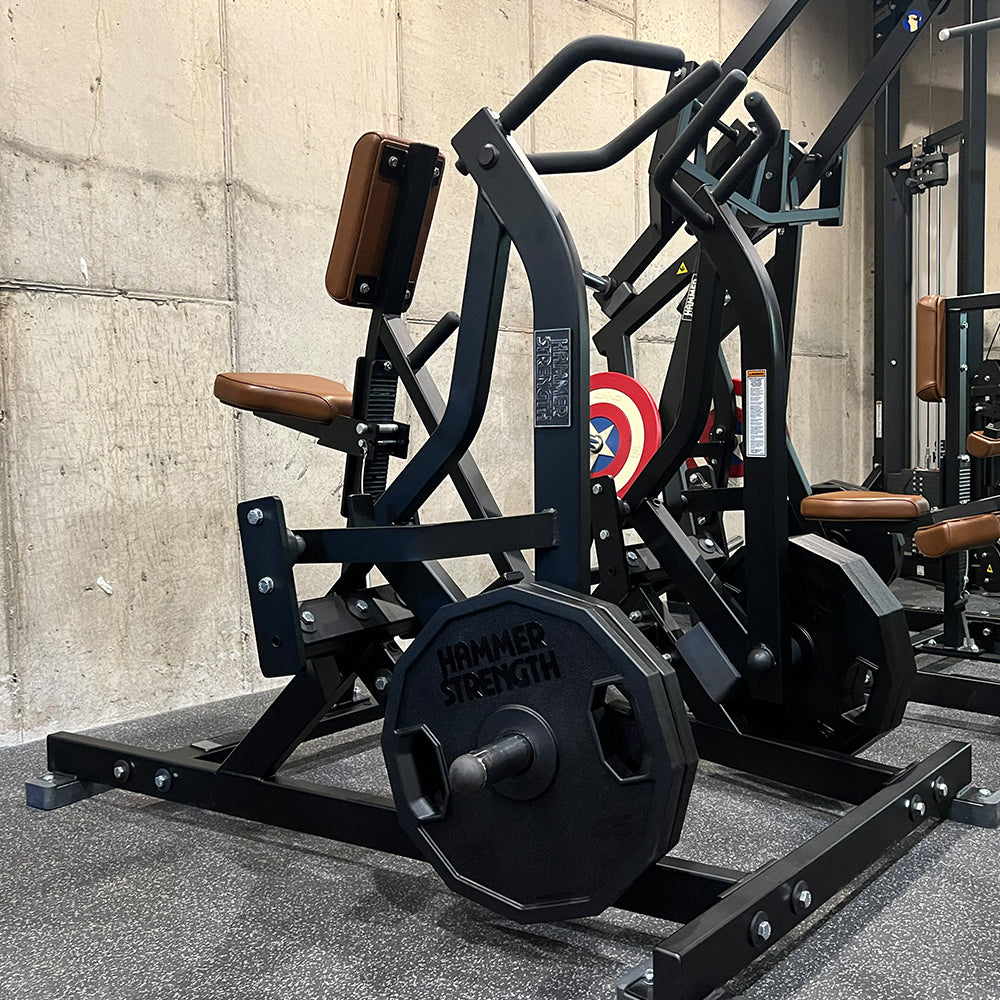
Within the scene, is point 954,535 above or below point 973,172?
below

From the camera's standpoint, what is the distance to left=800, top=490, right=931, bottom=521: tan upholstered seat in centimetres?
228

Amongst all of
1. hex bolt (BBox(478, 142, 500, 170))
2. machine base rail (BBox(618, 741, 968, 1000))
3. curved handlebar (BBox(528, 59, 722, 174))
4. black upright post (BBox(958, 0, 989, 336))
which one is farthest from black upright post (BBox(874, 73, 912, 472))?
hex bolt (BBox(478, 142, 500, 170))

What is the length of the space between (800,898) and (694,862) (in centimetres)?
19

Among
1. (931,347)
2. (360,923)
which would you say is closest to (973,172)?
(931,347)

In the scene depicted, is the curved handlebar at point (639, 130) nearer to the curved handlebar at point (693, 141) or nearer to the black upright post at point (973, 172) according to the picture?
the curved handlebar at point (693, 141)

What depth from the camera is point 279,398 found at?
6.86ft

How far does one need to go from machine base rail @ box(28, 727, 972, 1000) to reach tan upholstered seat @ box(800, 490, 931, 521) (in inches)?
21.0

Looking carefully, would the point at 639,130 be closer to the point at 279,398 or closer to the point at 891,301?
the point at 279,398

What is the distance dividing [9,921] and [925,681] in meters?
2.47

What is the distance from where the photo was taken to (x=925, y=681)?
2.96 metres

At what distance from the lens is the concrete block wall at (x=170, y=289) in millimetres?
2963

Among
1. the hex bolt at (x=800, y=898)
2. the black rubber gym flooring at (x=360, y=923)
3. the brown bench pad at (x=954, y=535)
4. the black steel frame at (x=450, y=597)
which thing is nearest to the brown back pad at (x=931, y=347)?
the brown bench pad at (x=954, y=535)

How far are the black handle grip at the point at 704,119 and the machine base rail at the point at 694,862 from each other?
50.4 inches

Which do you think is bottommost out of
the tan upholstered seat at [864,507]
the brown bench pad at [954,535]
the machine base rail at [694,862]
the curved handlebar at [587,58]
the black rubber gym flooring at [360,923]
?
the black rubber gym flooring at [360,923]
